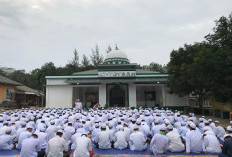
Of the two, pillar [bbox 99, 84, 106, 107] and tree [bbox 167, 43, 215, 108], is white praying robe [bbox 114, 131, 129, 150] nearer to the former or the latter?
tree [bbox 167, 43, 215, 108]

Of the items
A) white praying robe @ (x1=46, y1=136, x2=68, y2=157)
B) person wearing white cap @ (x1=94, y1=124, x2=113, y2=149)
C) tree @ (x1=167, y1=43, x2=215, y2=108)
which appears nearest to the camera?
white praying robe @ (x1=46, y1=136, x2=68, y2=157)

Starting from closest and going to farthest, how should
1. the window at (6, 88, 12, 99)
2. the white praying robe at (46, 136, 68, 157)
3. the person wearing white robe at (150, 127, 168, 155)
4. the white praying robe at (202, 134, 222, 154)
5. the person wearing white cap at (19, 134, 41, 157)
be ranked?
the white praying robe at (46, 136, 68, 157)
the person wearing white cap at (19, 134, 41, 157)
the person wearing white robe at (150, 127, 168, 155)
the white praying robe at (202, 134, 222, 154)
the window at (6, 88, 12, 99)

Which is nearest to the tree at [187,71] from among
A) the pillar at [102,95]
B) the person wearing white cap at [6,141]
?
the pillar at [102,95]

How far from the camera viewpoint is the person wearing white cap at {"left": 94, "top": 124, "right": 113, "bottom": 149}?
21.5ft

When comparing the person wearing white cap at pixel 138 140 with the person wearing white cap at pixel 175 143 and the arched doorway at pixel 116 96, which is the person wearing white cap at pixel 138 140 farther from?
the arched doorway at pixel 116 96

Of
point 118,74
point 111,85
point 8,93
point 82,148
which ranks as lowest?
point 82,148

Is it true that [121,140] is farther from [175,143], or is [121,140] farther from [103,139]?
[175,143]

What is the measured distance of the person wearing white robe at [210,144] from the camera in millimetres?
5754

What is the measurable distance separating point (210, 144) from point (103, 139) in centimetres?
382

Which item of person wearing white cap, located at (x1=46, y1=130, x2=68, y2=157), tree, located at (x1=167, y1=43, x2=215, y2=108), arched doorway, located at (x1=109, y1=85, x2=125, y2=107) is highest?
tree, located at (x1=167, y1=43, x2=215, y2=108)

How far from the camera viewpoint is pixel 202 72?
43.9ft

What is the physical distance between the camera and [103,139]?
6590mm

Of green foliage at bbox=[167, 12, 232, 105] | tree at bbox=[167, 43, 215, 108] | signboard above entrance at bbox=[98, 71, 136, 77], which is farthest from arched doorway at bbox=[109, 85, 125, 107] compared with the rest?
green foliage at bbox=[167, 12, 232, 105]

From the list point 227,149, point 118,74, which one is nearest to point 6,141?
point 227,149
